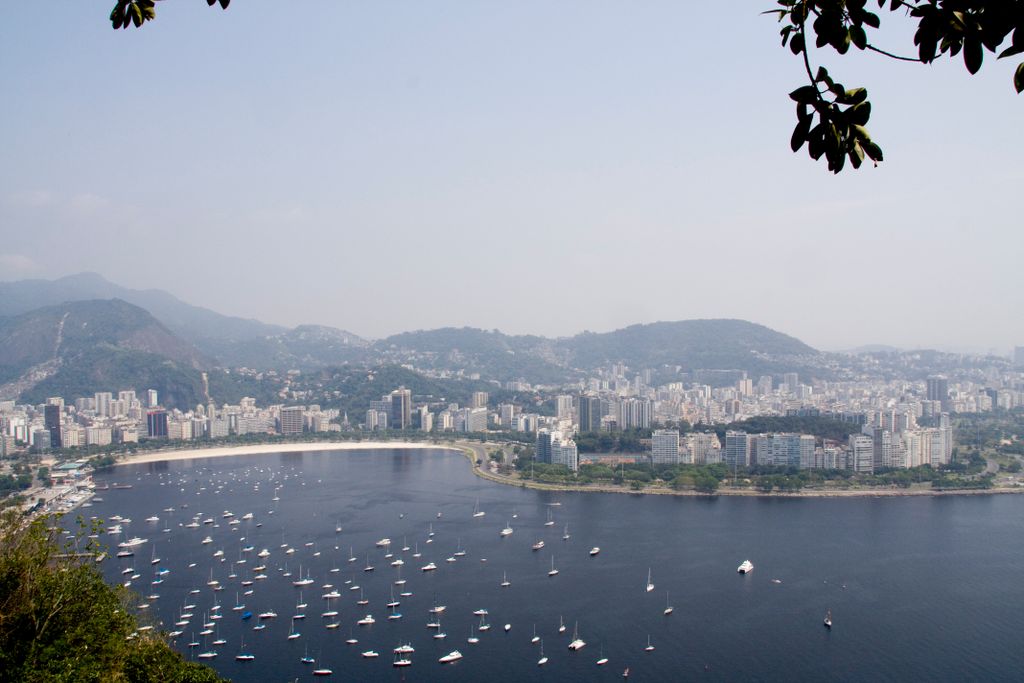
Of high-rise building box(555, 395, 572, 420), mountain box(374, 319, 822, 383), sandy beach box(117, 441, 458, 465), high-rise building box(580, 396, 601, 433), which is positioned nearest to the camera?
sandy beach box(117, 441, 458, 465)

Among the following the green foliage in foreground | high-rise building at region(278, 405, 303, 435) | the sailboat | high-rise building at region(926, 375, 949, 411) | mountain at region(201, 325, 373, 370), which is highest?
mountain at region(201, 325, 373, 370)

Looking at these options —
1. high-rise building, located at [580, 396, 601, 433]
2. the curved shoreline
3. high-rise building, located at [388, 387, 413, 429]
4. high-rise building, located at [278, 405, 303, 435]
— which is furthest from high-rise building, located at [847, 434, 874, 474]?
high-rise building, located at [278, 405, 303, 435]

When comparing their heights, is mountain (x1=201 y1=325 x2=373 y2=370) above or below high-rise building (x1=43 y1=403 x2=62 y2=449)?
above

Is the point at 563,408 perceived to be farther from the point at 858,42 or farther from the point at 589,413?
the point at 858,42

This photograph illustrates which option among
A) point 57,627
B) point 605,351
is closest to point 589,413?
point 57,627

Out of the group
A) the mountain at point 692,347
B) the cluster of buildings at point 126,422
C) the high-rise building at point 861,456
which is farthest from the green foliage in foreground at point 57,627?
the mountain at point 692,347

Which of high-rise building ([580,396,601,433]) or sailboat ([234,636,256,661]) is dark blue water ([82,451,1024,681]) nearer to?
sailboat ([234,636,256,661])

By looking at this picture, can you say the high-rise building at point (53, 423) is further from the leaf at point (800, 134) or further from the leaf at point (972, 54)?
the leaf at point (972, 54)

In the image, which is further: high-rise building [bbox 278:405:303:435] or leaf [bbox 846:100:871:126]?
high-rise building [bbox 278:405:303:435]
